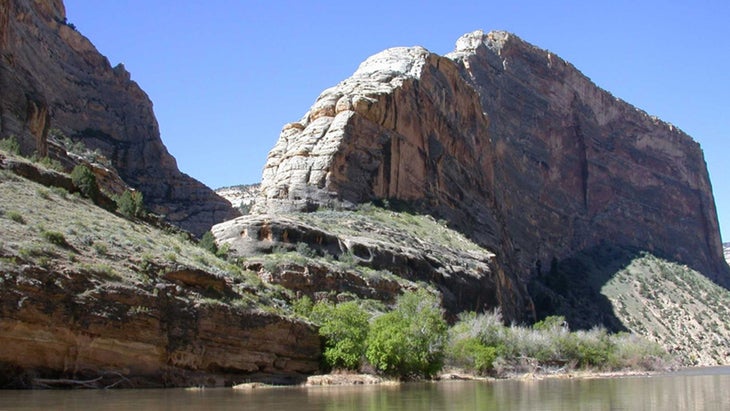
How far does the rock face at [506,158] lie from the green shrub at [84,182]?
91.5 ft

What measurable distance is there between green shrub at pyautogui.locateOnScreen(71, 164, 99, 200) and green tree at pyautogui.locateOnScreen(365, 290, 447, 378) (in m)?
16.3

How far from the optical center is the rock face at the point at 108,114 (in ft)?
274

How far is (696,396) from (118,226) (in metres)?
26.8

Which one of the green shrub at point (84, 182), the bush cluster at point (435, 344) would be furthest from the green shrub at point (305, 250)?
the green shrub at point (84, 182)

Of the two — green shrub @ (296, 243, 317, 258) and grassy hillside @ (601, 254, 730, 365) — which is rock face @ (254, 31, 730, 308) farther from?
green shrub @ (296, 243, 317, 258)

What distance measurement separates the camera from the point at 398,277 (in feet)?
194

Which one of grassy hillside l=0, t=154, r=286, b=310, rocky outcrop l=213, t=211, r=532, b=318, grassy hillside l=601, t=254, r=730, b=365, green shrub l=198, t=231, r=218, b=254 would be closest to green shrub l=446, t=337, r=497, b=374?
rocky outcrop l=213, t=211, r=532, b=318

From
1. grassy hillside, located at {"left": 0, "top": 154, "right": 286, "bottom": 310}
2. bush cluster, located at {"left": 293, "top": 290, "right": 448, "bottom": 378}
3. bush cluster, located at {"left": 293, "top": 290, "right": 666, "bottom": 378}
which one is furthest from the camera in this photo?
bush cluster, located at {"left": 293, "top": 290, "right": 666, "bottom": 378}

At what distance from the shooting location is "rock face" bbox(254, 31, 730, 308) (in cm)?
7531

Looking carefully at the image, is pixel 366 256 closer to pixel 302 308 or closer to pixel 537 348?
pixel 537 348

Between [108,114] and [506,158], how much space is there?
200ft

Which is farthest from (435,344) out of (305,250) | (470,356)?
(305,250)

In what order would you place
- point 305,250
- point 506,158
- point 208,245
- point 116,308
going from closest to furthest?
point 116,308, point 208,245, point 305,250, point 506,158

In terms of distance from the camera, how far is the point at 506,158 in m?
Result: 126
